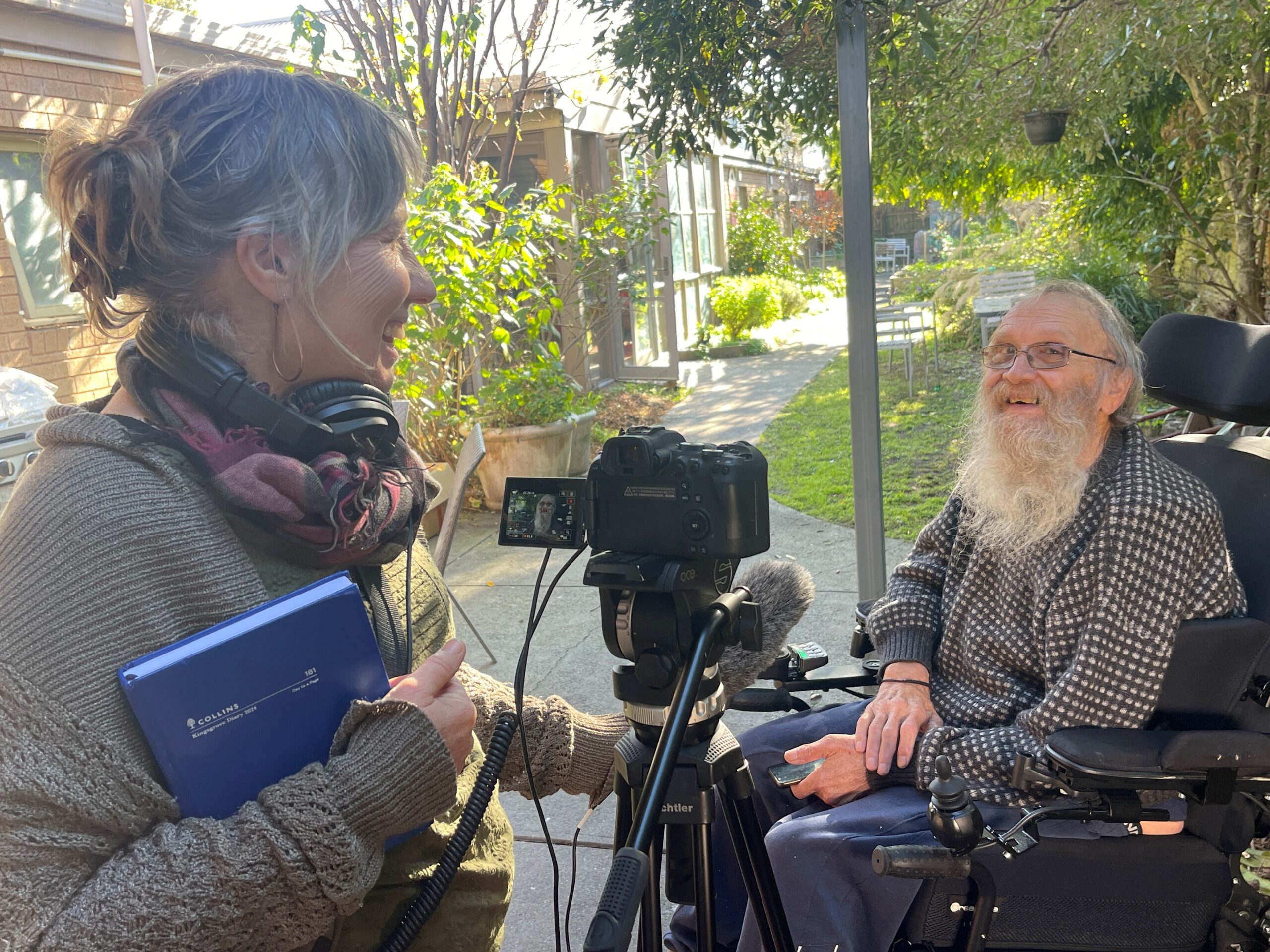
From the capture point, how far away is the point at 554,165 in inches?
336

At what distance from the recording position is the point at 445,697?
1146 mm

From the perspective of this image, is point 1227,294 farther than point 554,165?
No

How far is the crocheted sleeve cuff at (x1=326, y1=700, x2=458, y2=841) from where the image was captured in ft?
3.34

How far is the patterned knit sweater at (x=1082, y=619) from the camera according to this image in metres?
1.69

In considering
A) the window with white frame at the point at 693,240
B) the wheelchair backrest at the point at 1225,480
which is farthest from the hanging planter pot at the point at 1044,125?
the window with white frame at the point at 693,240

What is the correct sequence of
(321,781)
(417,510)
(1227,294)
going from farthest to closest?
(1227,294) < (417,510) < (321,781)

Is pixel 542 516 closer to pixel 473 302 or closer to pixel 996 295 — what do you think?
pixel 996 295

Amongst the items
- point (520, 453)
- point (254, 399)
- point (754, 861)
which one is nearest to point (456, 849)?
point (754, 861)

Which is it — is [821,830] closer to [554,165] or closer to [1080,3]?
[1080,3]

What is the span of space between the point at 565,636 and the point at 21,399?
99.1 inches

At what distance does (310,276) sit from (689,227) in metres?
10.7

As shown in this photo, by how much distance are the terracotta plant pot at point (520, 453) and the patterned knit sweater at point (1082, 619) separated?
13.5 feet

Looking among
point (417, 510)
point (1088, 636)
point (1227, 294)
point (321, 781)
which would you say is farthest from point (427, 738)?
point (1227, 294)

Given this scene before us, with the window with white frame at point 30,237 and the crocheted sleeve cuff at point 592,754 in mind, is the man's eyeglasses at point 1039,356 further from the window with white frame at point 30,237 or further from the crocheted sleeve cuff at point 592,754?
the window with white frame at point 30,237
